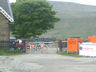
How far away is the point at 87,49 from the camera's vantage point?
26.6 meters

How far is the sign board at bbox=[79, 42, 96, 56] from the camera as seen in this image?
2610 cm

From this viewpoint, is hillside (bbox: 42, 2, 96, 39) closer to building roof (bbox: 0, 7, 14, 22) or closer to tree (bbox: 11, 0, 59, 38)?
tree (bbox: 11, 0, 59, 38)

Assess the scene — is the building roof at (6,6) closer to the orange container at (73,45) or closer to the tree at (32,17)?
the orange container at (73,45)

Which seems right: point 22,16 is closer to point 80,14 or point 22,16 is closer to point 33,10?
point 33,10

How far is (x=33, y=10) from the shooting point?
49188mm

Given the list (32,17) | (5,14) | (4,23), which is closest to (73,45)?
(5,14)

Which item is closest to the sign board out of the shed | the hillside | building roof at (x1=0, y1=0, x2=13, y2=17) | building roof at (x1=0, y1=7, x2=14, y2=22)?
the shed

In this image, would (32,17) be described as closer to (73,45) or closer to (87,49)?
(73,45)

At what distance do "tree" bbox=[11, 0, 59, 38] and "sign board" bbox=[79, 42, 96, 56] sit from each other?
887 inches

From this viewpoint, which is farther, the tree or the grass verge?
the tree

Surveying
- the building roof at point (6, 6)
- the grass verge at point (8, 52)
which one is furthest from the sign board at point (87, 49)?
the building roof at point (6, 6)

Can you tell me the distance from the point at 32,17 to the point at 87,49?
24187mm

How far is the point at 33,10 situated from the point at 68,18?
85485 millimetres

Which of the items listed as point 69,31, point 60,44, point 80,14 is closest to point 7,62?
point 60,44
